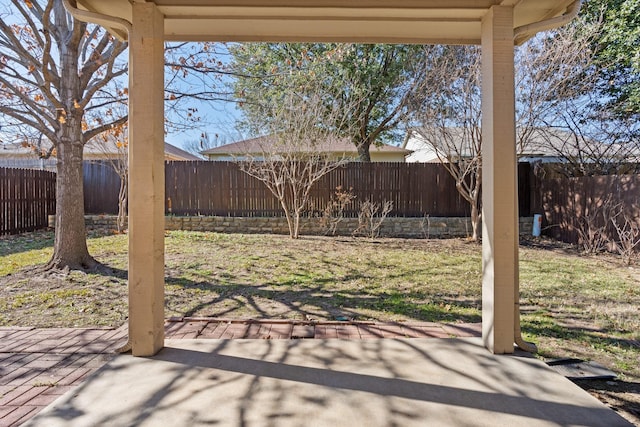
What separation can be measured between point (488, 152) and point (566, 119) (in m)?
9.19

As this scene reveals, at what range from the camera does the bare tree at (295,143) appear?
8.96 metres

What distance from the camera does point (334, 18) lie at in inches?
105

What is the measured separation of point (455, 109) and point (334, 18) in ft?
21.8

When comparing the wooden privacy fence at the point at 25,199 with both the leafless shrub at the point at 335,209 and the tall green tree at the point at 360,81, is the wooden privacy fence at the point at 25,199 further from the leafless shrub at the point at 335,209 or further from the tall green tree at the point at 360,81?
the leafless shrub at the point at 335,209

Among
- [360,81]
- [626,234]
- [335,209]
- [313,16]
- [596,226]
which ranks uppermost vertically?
[360,81]

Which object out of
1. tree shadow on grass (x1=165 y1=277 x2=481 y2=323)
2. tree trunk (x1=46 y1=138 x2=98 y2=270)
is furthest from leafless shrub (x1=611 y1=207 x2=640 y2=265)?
tree trunk (x1=46 y1=138 x2=98 y2=270)

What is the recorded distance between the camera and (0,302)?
4.04 m

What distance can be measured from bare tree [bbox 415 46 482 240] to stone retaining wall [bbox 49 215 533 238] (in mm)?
883

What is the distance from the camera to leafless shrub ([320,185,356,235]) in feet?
31.8

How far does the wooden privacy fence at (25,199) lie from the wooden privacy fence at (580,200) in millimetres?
13690

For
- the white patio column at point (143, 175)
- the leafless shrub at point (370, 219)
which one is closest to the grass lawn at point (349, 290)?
the white patio column at point (143, 175)

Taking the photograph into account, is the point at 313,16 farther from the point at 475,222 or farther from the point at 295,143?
the point at 475,222

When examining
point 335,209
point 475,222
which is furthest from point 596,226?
point 335,209

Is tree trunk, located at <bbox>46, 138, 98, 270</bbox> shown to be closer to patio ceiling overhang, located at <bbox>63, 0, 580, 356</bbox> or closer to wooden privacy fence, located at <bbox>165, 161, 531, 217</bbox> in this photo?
patio ceiling overhang, located at <bbox>63, 0, 580, 356</bbox>
